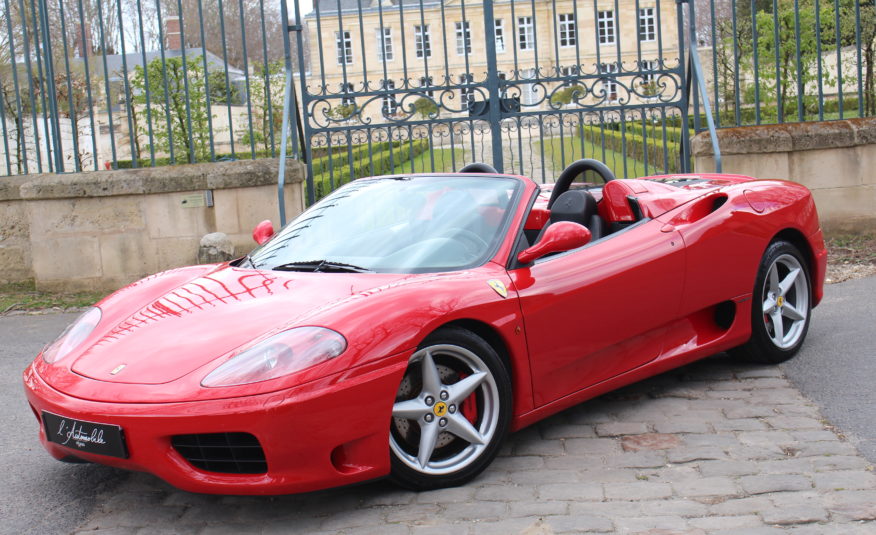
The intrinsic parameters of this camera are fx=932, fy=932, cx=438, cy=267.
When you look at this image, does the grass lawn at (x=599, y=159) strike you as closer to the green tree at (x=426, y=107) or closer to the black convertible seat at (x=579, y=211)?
the green tree at (x=426, y=107)

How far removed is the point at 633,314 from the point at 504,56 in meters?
39.8

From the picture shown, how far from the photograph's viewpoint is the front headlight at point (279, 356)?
3.16 m

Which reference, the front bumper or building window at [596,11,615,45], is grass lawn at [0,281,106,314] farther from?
building window at [596,11,615,45]

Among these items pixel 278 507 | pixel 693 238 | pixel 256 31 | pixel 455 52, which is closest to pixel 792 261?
pixel 693 238

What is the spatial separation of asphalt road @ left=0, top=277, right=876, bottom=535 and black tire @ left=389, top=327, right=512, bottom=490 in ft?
4.13

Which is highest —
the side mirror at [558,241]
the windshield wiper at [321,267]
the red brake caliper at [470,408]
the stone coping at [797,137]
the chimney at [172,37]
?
the chimney at [172,37]

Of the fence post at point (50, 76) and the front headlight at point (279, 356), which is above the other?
the fence post at point (50, 76)

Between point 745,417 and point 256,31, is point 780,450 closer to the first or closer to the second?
point 745,417

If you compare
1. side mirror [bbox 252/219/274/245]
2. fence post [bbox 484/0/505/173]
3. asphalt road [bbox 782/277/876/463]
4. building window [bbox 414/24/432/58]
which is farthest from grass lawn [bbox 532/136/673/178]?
side mirror [bbox 252/219/274/245]

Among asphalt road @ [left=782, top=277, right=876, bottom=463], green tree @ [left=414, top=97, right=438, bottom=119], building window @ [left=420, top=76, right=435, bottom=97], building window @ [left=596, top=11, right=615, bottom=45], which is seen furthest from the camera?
building window @ [left=596, top=11, right=615, bottom=45]

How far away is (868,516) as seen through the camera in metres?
3.10

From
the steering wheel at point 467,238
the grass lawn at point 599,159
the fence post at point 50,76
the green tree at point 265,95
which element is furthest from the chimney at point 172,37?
the steering wheel at point 467,238

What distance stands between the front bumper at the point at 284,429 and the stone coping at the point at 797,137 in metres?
6.48

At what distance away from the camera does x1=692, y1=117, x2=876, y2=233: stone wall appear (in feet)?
29.2
